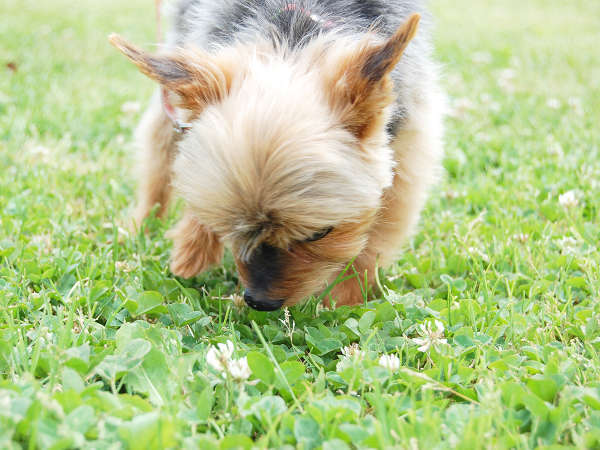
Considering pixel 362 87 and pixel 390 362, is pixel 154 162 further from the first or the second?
pixel 390 362

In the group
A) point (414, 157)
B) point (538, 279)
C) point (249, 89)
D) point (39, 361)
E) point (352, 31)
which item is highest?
point (352, 31)

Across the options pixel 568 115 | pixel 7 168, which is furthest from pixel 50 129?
pixel 568 115

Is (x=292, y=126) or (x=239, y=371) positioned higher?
(x=292, y=126)

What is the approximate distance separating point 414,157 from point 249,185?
1.04 meters

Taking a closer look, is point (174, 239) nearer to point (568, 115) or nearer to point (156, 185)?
point (156, 185)

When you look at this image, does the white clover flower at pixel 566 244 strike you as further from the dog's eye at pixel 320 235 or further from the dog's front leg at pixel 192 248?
the dog's front leg at pixel 192 248

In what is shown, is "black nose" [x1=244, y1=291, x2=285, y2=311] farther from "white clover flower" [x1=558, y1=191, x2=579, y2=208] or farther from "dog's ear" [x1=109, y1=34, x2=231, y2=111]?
"white clover flower" [x1=558, y1=191, x2=579, y2=208]

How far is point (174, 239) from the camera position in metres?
3.00

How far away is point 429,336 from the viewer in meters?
2.00

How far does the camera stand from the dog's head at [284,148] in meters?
1.93

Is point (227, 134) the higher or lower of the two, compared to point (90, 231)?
higher

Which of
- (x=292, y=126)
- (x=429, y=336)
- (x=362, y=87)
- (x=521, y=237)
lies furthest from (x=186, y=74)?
(x=521, y=237)

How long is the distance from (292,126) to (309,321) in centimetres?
80

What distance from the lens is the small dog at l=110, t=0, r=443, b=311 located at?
1935 mm
